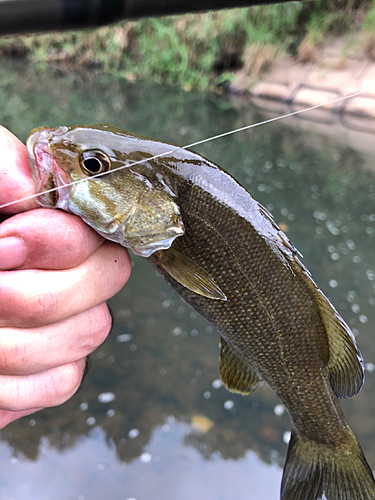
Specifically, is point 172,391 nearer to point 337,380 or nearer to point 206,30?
point 337,380

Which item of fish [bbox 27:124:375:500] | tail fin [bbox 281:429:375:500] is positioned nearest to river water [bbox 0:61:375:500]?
tail fin [bbox 281:429:375:500]

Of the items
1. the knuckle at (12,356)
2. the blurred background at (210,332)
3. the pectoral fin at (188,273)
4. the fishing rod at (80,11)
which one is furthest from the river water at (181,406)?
the fishing rod at (80,11)

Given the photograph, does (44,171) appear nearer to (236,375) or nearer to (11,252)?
(11,252)

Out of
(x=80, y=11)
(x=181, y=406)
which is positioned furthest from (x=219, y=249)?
(x=181, y=406)

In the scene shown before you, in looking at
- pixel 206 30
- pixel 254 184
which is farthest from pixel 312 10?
pixel 254 184

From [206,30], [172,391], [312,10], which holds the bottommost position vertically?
[172,391]

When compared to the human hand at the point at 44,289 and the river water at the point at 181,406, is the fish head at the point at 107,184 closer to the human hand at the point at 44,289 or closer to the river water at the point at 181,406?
the human hand at the point at 44,289

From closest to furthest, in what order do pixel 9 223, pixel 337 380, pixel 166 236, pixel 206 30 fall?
pixel 9 223 → pixel 166 236 → pixel 337 380 → pixel 206 30
